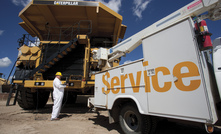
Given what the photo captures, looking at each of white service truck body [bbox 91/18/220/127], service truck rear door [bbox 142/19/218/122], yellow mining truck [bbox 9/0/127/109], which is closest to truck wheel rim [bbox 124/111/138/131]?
white service truck body [bbox 91/18/220/127]

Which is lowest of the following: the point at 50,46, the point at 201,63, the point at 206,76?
the point at 206,76

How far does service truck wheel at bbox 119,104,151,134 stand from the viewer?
7.80 ft

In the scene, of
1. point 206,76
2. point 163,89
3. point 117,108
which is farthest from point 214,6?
point 117,108

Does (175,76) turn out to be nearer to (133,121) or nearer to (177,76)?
(177,76)

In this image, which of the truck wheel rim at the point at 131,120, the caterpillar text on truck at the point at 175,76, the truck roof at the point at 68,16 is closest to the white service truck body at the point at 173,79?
the caterpillar text on truck at the point at 175,76

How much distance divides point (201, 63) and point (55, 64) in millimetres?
5778

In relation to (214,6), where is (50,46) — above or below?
above

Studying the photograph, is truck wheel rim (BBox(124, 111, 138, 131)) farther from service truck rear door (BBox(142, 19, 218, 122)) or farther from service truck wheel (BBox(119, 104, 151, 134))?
service truck rear door (BBox(142, 19, 218, 122))

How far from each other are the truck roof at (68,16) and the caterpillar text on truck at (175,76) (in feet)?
13.6

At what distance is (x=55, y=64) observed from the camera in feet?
19.3

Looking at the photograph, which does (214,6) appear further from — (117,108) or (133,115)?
(117,108)

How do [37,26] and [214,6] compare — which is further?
[37,26]

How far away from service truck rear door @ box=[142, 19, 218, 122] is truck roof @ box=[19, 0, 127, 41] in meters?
4.81

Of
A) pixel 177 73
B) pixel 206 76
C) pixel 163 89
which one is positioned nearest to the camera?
pixel 206 76
